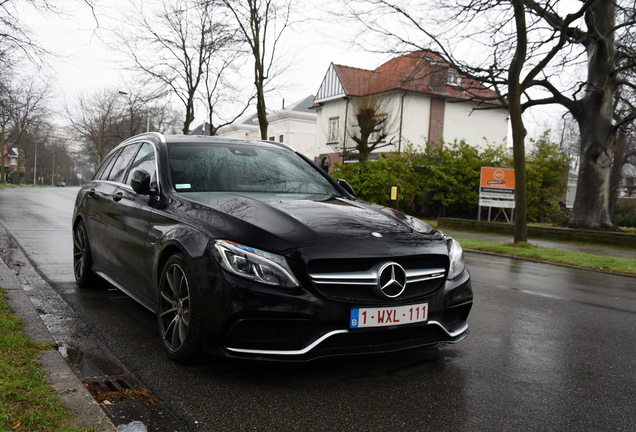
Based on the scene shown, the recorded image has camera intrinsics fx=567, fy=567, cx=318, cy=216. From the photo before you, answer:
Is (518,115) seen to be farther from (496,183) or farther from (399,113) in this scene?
(399,113)

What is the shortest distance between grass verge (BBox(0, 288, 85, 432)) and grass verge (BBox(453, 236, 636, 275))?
10643 mm

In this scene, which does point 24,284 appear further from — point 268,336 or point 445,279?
point 445,279

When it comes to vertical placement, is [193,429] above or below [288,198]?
below

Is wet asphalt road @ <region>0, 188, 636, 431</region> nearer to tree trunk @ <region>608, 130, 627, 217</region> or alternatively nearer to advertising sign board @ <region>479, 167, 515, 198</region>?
advertising sign board @ <region>479, 167, 515, 198</region>

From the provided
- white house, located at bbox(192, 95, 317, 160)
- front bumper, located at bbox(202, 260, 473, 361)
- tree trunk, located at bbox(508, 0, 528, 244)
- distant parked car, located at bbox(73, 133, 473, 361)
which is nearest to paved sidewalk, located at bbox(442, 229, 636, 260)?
tree trunk, located at bbox(508, 0, 528, 244)

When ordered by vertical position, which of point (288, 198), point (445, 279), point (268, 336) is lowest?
point (268, 336)

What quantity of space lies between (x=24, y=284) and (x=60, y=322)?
1789mm

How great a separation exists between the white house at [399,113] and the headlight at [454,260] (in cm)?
2967

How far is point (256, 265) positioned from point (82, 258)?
3652mm

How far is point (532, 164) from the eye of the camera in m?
24.8

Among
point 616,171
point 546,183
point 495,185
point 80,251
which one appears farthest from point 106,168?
point 616,171

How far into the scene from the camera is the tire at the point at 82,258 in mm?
6051

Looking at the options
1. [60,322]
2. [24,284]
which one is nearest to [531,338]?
[60,322]

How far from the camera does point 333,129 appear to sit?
Result: 142 ft
